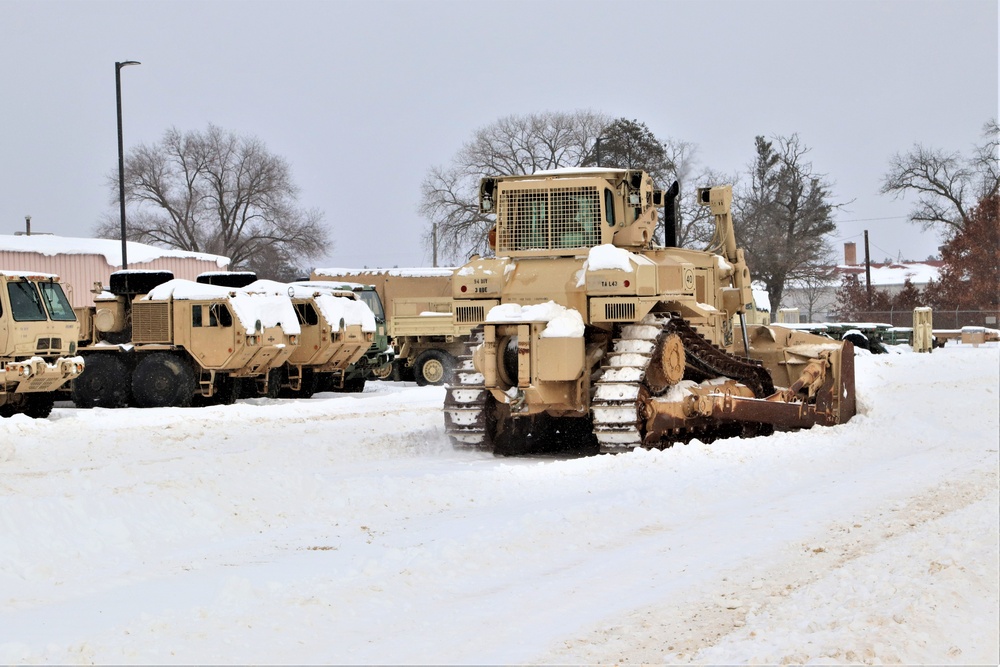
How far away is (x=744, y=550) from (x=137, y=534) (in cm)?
419

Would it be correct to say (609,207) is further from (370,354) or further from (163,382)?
(370,354)

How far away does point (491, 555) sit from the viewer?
7953 millimetres

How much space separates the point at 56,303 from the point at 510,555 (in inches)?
595

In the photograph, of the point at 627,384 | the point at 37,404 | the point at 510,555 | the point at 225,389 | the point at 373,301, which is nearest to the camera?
the point at 510,555

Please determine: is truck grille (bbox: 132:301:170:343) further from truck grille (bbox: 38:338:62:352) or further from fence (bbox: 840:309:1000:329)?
fence (bbox: 840:309:1000:329)

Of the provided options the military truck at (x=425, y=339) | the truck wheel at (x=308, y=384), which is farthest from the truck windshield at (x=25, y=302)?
the military truck at (x=425, y=339)

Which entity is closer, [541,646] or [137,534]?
[541,646]

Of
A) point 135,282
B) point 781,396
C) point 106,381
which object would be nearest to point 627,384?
point 781,396

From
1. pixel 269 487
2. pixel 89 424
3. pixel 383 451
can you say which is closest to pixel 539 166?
pixel 89 424

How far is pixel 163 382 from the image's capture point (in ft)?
74.0

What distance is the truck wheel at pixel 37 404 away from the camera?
2055 cm

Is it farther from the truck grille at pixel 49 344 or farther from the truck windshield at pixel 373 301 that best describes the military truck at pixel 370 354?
the truck grille at pixel 49 344

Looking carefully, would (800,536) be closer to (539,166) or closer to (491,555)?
(491,555)

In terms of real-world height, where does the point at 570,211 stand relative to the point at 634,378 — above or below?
above
